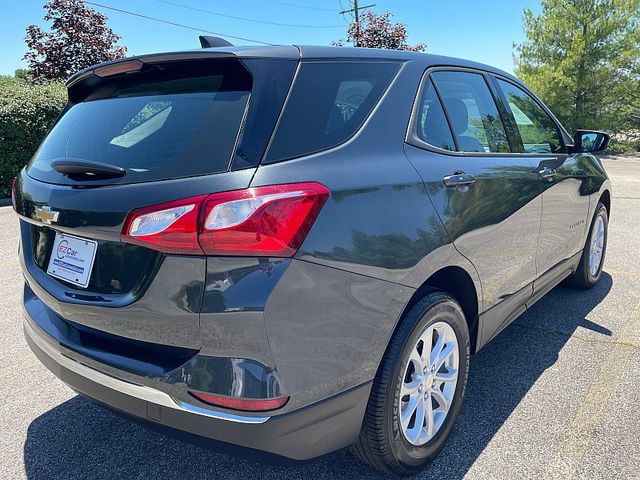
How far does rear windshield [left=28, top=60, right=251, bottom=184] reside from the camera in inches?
65.3

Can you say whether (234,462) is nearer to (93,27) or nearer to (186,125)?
(186,125)

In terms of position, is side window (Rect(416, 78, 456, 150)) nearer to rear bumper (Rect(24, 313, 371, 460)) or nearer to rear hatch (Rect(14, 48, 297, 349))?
rear hatch (Rect(14, 48, 297, 349))

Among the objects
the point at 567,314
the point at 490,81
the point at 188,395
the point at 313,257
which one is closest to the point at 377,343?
the point at 313,257

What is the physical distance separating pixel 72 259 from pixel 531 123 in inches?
115

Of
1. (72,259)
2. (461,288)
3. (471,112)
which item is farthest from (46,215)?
(471,112)

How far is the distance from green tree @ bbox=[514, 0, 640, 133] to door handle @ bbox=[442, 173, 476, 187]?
19781 millimetres

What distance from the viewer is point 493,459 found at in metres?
2.30

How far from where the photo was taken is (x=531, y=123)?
3.42 m

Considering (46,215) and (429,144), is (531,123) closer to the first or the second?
(429,144)

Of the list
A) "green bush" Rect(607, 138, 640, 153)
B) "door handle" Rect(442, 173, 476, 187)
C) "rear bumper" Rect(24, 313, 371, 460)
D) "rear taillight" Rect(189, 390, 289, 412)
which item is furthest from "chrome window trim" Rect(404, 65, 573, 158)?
"green bush" Rect(607, 138, 640, 153)

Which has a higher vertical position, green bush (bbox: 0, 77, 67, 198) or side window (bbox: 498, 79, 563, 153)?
side window (bbox: 498, 79, 563, 153)

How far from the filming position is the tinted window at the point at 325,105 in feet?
5.57

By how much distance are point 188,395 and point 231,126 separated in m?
0.87

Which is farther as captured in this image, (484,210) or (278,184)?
(484,210)
